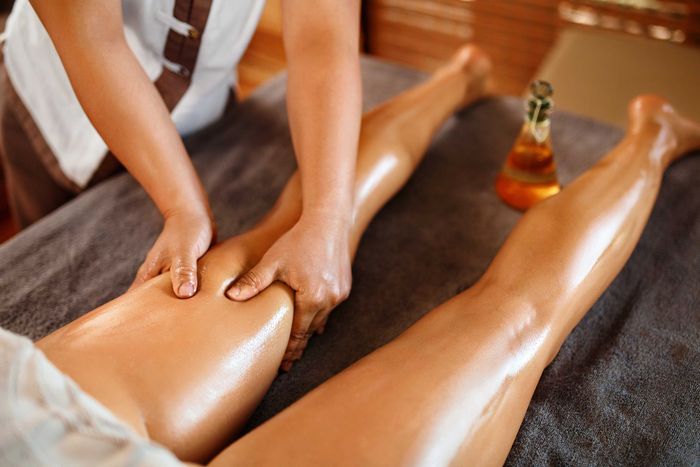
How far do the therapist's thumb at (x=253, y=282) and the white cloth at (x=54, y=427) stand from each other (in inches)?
9.6

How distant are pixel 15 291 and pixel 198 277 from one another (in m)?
0.34

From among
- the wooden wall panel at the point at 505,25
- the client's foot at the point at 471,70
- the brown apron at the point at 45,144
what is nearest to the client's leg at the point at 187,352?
the brown apron at the point at 45,144

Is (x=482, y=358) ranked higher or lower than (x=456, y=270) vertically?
higher

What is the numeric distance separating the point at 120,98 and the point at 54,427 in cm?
49

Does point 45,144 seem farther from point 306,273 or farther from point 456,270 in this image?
point 456,270

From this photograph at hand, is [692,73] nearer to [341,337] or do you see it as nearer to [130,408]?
[341,337]

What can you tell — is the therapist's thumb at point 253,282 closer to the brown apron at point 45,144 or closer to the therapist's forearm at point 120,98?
the therapist's forearm at point 120,98

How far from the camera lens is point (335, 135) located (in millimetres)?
891

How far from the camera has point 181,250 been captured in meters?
0.79

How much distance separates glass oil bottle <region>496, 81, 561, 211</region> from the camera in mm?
945

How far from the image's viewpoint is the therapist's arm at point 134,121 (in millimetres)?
778

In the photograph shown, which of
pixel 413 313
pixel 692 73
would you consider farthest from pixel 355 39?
pixel 692 73

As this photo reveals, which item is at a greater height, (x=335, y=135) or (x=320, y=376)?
(x=335, y=135)

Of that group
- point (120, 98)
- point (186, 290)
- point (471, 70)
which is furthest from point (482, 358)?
point (471, 70)
